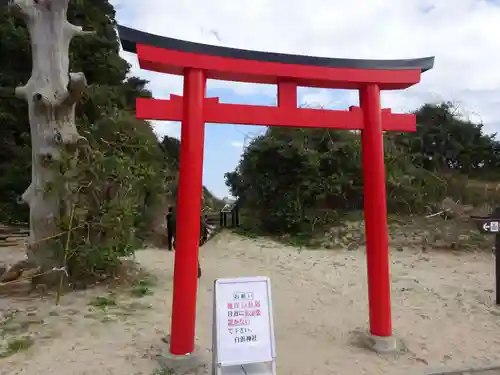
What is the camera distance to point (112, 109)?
13.0 m

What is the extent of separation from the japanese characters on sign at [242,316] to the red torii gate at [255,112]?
2.21 feet

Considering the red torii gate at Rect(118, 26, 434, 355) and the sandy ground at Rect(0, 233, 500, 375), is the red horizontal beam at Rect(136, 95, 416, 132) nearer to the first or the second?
the red torii gate at Rect(118, 26, 434, 355)

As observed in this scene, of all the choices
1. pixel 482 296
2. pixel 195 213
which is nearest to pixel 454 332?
pixel 482 296

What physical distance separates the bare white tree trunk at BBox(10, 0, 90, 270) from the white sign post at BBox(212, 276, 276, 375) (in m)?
3.85

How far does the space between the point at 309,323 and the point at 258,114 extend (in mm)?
2831

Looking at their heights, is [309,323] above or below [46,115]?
below

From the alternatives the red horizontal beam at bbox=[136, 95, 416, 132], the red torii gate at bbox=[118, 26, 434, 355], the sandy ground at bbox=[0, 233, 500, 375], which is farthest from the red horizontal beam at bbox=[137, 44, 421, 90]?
the sandy ground at bbox=[0, 233, 500, 375]

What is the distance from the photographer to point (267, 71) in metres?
4.35

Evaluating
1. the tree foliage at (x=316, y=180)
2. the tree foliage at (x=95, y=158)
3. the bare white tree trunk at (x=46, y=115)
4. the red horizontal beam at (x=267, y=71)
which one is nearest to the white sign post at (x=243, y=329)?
the red horizontal beam at (x=267, y=71)

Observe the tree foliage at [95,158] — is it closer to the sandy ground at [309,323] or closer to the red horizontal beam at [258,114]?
the sandy ground at [309,323]

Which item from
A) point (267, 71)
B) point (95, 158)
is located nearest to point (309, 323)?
point (267, 71)

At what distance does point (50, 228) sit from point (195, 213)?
11.4 feet

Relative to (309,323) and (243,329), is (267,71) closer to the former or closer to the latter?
(243,329)

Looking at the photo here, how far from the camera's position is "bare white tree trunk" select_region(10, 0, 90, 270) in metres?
6.45
